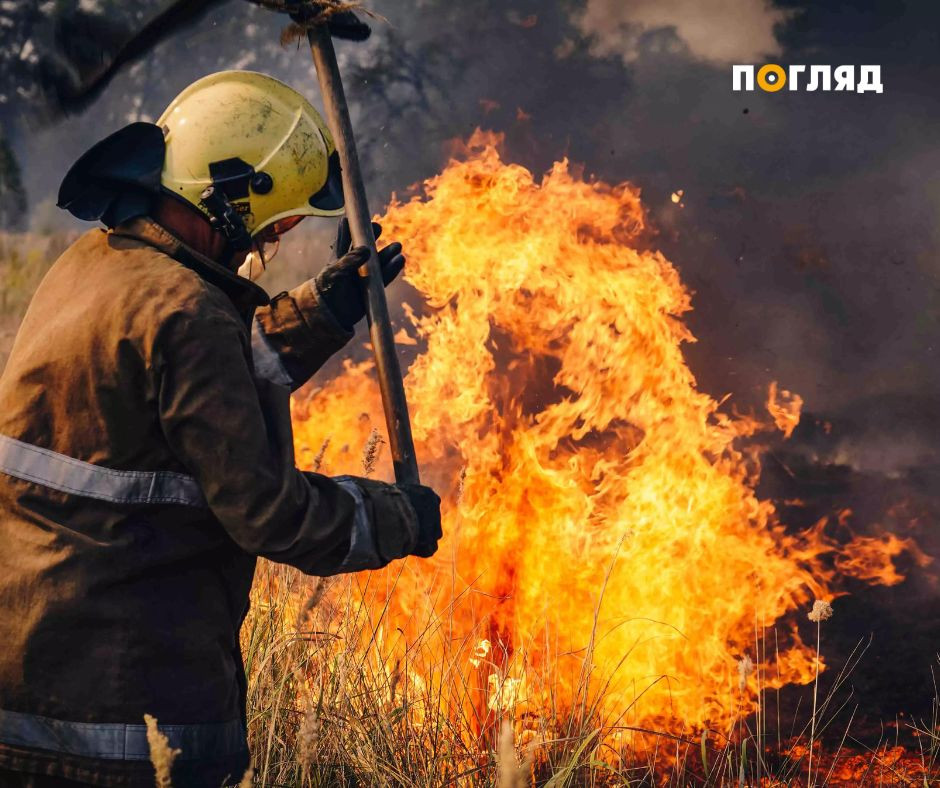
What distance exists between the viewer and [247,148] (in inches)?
104

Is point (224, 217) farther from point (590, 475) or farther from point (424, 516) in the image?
point (590, 475)

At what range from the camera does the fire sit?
17.8ft

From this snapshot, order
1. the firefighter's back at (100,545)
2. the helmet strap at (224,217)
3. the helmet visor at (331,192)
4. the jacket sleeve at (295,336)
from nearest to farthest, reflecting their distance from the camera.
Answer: the firefighter's back at (100,545) < the helmet strap at (224,217) < the helmet visor at (331,192) < the jacket sleeve at (295,336)

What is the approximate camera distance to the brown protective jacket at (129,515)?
215 centimetres

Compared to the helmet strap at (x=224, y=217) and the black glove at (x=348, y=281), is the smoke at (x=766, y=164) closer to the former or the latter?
the black glove at (x=348, y=281)

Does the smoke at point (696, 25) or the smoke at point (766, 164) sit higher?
the smoke at point (696, 25)

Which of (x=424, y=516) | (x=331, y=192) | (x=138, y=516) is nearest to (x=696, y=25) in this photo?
(x=331, y=192)

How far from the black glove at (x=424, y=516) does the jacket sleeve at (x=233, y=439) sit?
311 millimetres

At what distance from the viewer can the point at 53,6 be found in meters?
8.12

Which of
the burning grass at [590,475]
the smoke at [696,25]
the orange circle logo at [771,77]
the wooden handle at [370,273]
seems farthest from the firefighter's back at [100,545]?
the orange circle logo at [771,77]

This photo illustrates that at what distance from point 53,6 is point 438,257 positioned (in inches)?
180

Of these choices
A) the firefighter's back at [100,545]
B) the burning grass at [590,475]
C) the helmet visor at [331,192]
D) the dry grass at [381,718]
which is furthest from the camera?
the burning grass at [590,475]

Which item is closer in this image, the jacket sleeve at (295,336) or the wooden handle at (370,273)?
the wooden handle at (370,273)

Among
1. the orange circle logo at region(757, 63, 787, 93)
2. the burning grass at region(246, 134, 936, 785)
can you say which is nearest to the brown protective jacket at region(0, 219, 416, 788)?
the burning grass at region(246, 134, 936, 785)
